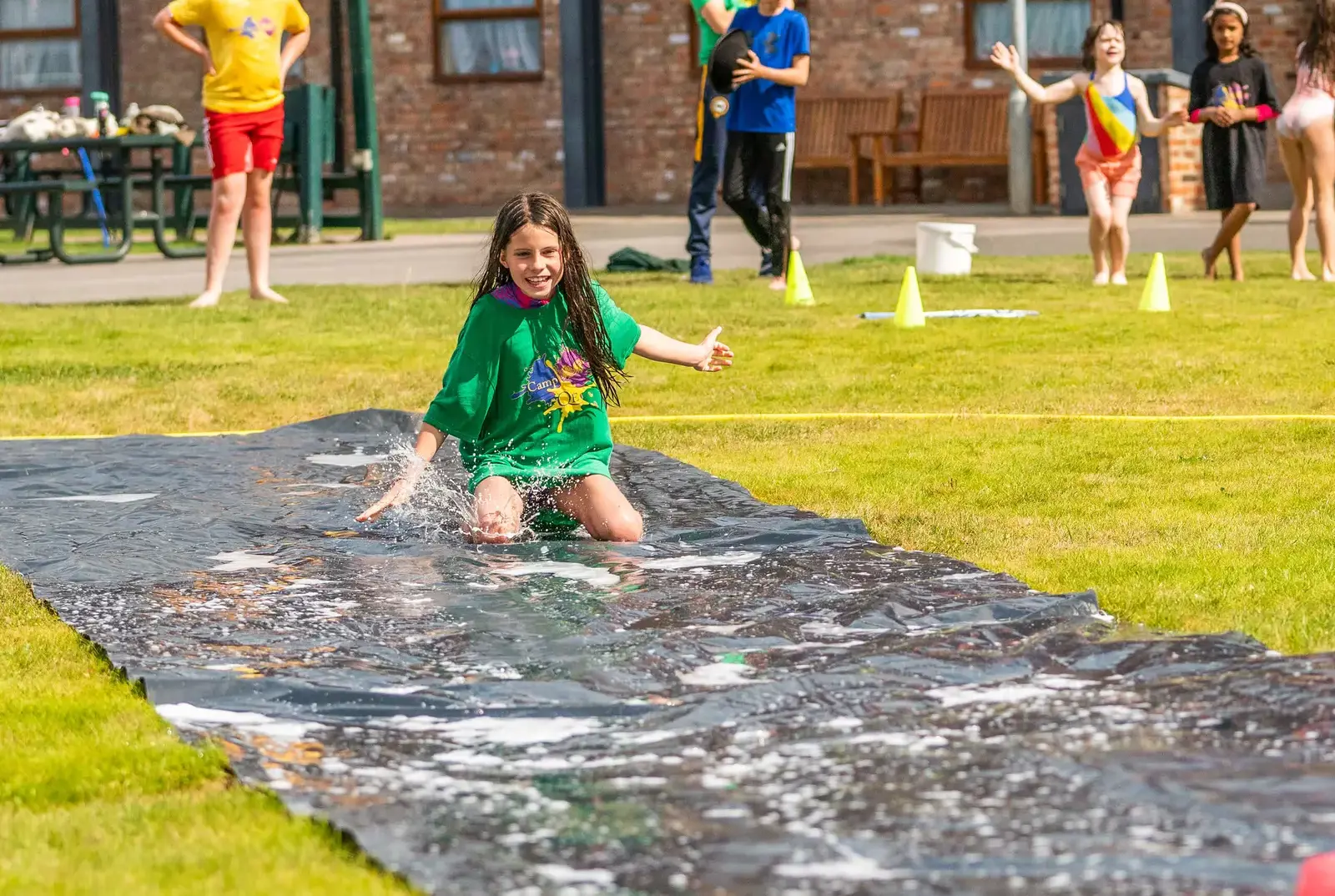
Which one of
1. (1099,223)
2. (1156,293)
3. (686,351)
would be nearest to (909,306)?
(1156,293)

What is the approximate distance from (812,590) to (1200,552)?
105 cm

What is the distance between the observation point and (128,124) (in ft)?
61.5

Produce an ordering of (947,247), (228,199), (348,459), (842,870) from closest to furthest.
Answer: (842,870) < (348,459) < (228,199) < (947,247)

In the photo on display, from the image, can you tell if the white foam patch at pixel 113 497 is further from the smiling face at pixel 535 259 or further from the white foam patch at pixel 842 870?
the white foam patch at pixel 842 870

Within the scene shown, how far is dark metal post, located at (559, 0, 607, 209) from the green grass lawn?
541 inches

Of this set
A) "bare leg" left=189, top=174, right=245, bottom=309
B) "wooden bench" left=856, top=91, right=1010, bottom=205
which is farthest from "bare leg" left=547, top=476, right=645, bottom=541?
"wooden bench" left=856, top=91, right=1010, bottom=205

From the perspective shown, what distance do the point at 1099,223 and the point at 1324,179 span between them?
1.65 m

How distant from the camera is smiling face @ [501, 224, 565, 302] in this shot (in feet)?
18.5

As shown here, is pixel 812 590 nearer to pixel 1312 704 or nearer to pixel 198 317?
pixel 1312 704

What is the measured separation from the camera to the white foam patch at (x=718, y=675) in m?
3.96

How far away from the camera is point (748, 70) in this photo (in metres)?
12.6

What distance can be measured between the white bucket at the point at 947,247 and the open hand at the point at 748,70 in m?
2.28

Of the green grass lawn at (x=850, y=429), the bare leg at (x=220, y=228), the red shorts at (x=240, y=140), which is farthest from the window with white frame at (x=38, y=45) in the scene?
the red shorts at (x=240, y=140)

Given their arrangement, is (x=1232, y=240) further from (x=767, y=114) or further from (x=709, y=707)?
(x=709, y=707)
